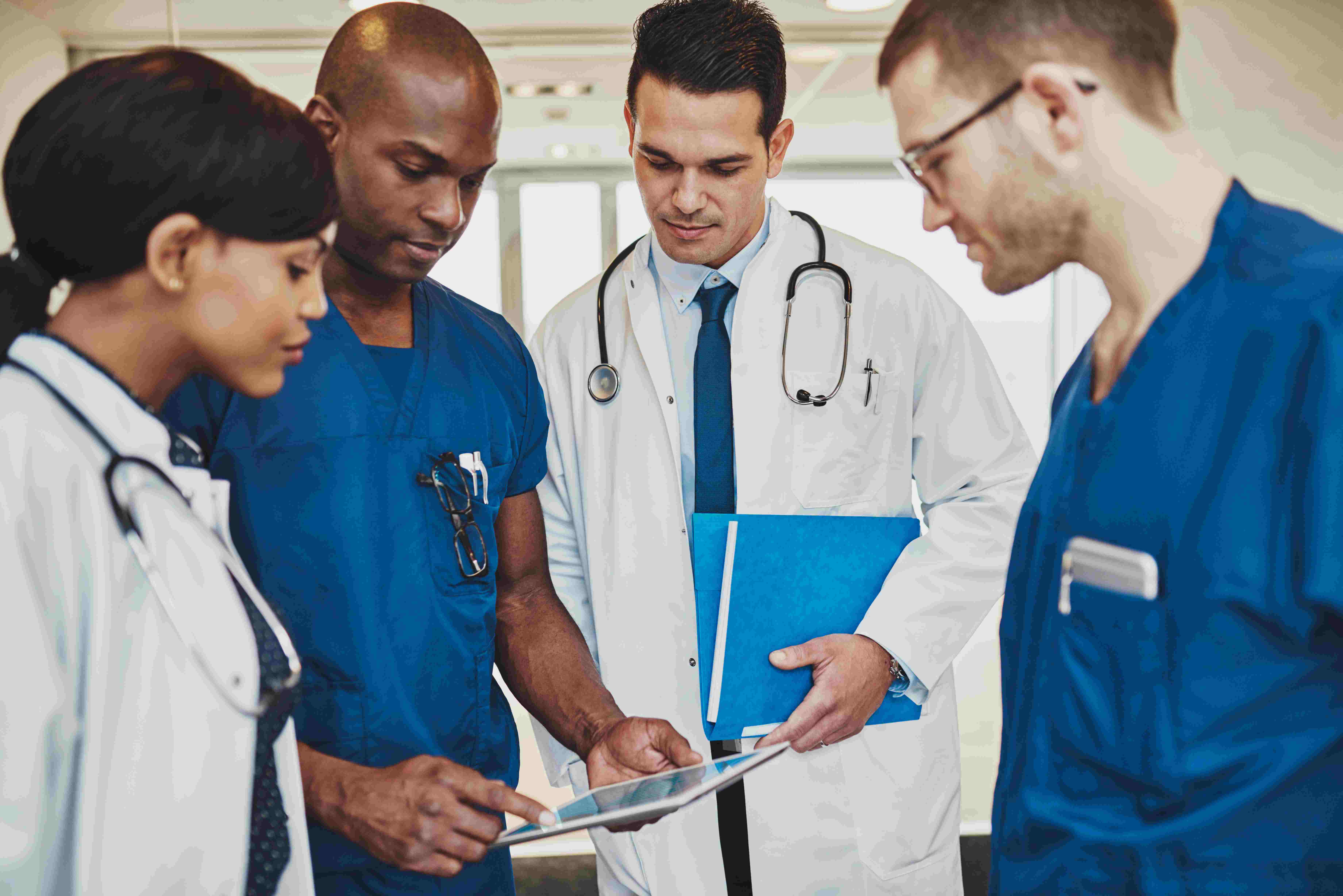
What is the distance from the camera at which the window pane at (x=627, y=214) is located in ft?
12.3

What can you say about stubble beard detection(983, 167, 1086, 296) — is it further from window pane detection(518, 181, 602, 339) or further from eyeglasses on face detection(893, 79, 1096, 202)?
window pane detection(518, 181, 602, 339)

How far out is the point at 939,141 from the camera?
0.89 m

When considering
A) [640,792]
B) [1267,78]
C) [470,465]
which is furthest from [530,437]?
[1267,78]

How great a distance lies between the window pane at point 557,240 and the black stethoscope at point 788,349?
2.08 m

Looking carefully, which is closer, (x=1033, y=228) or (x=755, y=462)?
(x=1033, y=228)

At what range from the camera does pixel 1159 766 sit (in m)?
0.74

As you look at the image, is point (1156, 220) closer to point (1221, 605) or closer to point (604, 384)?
point (1221, 605)

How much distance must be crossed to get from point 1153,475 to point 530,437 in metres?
0.85

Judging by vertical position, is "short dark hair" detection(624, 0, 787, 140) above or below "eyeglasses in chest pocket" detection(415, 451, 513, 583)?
above

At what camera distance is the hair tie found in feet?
2.58

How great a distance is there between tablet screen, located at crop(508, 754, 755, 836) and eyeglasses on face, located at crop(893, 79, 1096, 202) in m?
0.61

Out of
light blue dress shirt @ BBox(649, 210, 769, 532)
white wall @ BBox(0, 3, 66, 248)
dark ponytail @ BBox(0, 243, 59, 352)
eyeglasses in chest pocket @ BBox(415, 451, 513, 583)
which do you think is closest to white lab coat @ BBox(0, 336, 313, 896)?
dark ponytail @ BBox(0, 243, 59, 352)

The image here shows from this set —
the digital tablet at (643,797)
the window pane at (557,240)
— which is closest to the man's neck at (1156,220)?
the digital tablet at (643,797)

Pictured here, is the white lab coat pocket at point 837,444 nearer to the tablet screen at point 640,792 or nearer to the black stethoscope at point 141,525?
the tablet screen at point 640,792
